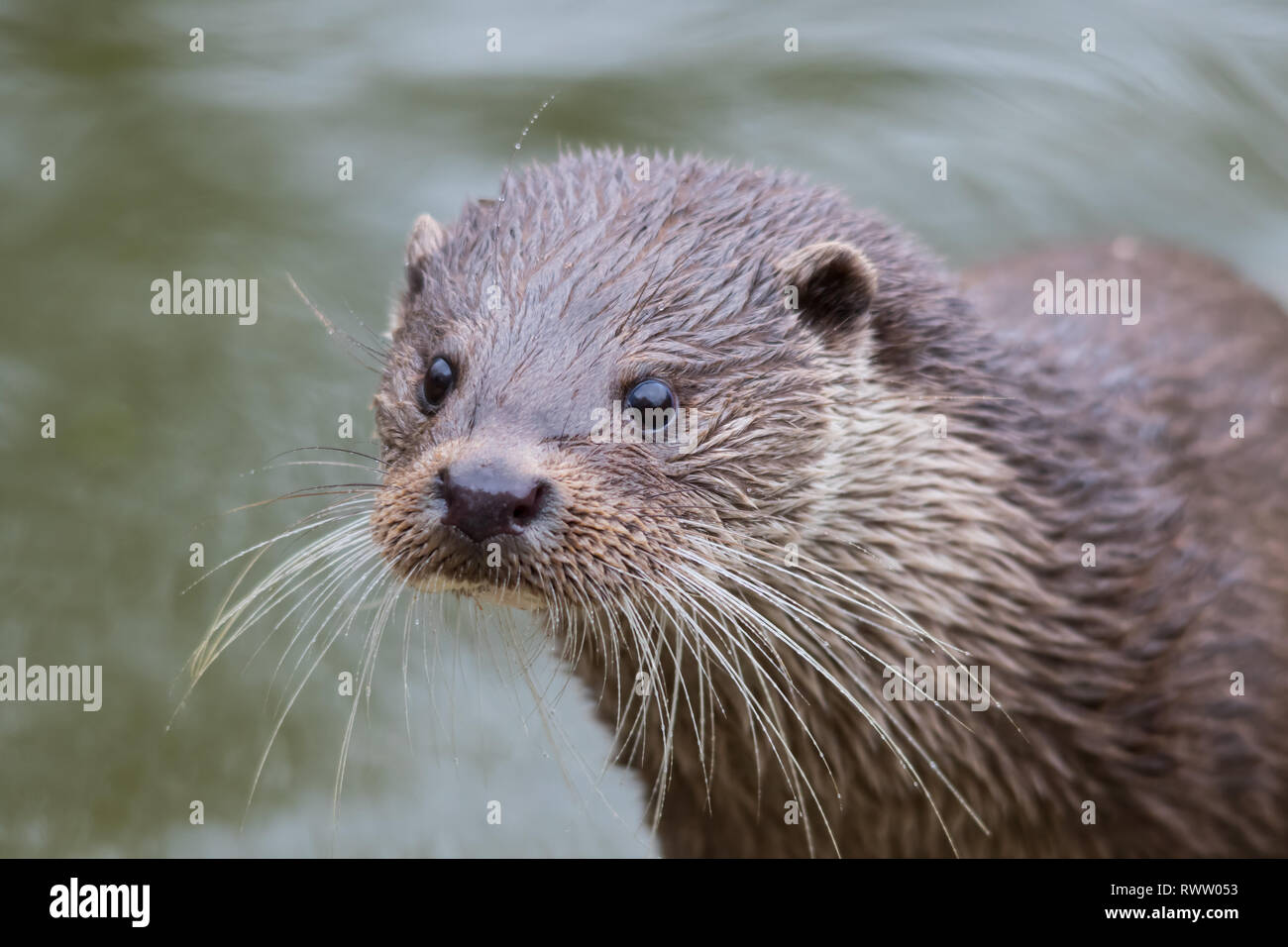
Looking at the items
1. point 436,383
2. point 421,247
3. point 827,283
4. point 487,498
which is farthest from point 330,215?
point 487,498

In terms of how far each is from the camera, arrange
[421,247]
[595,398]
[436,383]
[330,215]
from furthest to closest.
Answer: [330,215], [421,247], [436,383], [595,398]

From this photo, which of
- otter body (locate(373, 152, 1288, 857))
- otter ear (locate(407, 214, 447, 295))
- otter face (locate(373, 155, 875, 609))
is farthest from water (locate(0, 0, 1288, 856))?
otter face (locate(373, 155, 875, 609))

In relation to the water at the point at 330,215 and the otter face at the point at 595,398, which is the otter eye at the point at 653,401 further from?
the water at the point at 330,215

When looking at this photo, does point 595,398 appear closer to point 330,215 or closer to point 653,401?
point 653,401

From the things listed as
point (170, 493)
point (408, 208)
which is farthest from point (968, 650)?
point (408, 208)

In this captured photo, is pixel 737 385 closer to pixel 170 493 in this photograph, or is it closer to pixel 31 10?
pixel 170 493

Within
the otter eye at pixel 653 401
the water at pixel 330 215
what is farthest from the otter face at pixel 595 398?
the water at pixel 330 215

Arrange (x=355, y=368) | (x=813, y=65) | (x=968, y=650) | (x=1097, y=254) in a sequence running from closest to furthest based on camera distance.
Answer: (x=968, y=650), (x=1097, y=254), (x=355, y=368), (x=813, y=65)
